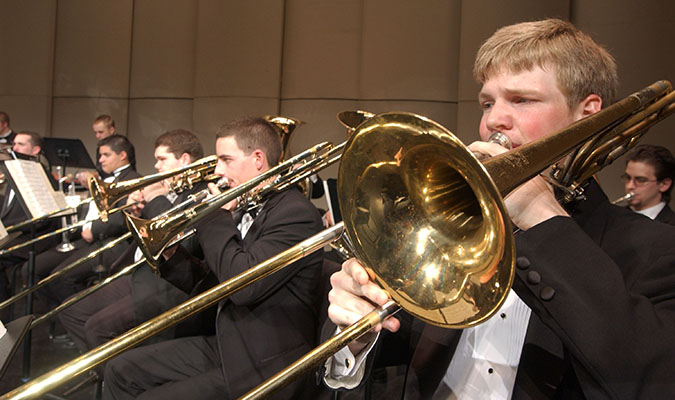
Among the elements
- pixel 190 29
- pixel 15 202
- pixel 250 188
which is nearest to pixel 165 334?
pixel 250 188

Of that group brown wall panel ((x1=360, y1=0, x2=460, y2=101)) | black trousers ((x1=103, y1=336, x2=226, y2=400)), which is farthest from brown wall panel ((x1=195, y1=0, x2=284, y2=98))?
black trousers ((x1=103, y1=336, x2=226, y2=400))

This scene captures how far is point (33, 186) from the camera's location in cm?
320

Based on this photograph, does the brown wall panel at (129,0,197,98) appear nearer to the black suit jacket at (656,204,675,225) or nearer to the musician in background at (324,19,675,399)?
the black suit jacket at (656,204,675,225)

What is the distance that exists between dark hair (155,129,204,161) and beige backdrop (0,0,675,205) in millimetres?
3170

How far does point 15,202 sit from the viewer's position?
4422 mm

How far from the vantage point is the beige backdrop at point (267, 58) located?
18.2ft

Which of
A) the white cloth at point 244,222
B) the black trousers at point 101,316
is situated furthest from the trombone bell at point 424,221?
the black trousers at point 101,316

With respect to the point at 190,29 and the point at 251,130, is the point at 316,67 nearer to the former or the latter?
the point at 190,29

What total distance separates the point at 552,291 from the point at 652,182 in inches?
130

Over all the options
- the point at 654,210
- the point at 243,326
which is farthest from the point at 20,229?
the point at 654,210

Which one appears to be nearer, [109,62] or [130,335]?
[130,335]

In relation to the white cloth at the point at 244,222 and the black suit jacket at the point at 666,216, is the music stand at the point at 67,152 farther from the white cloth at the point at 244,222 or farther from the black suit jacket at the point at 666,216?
the black suit jacket at the point at 666,216

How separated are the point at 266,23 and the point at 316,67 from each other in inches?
36.6

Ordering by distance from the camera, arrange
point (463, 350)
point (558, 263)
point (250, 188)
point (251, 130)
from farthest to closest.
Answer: point (251, 130) → point (250, 188) → point (463, 350) → point (558, 263)
